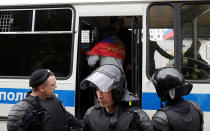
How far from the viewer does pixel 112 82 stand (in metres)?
1.59

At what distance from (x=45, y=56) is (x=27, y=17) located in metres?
0.71

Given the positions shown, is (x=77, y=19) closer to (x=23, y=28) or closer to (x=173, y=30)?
(x=23, y=28)

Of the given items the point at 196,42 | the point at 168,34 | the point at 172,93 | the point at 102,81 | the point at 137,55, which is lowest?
the point at 172,93

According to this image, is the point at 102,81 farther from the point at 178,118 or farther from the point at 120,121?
the point at 178,118

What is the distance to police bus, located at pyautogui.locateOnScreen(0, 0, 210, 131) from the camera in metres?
3.38

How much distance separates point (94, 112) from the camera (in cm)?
172

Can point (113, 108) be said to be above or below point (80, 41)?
below

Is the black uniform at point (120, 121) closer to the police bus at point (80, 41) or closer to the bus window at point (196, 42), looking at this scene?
the police bus at point (80, 41)

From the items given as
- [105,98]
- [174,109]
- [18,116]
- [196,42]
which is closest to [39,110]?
[18,116]

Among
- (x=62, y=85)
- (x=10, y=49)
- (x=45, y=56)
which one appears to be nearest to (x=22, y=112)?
(x=62, y=85)

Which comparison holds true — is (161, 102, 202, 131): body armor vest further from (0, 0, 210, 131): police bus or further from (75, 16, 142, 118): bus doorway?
(75, 16, 142, 118): bus doorway

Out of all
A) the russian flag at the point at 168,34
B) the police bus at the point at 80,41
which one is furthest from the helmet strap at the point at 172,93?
the russian flag at the point at 168,34

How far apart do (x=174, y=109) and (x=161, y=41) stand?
6.24 feet

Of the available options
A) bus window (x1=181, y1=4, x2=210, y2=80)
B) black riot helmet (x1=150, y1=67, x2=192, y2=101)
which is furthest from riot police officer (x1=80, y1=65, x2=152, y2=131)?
bus window (x1=181, y1=4, x2=210, y2=80)
